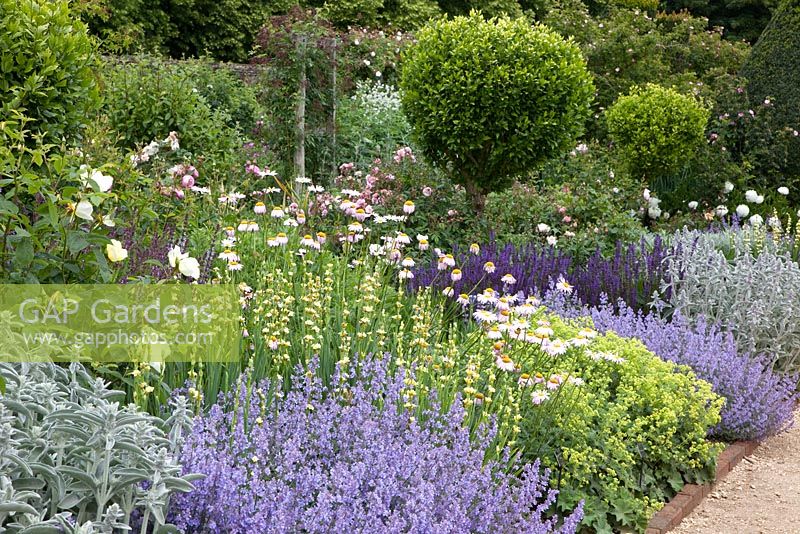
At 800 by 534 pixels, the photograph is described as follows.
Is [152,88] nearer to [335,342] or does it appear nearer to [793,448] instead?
[335,342]

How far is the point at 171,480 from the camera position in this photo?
225cm

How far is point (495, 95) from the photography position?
7172mm

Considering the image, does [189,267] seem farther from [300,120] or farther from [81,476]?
[300,120]

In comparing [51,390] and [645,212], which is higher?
[51,390]

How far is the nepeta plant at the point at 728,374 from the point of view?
4.57m

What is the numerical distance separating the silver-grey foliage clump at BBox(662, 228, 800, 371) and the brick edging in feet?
2.93

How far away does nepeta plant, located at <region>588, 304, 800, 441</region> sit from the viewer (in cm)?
457

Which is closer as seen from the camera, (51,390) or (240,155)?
(51,390)

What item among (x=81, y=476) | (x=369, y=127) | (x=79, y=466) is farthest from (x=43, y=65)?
(x=369, y=127)

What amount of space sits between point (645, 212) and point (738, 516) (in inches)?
232

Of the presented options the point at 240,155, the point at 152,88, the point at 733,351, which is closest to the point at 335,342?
the point at 733,351

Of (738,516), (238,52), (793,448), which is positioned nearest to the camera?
(738,516)

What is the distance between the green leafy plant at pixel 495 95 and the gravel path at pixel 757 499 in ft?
11.1

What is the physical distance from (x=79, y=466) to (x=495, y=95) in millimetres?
5458
